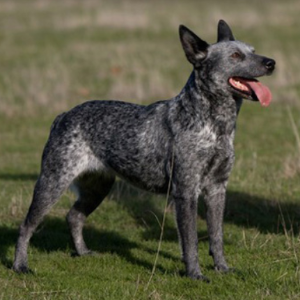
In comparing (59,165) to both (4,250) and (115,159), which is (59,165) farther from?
(4,250)

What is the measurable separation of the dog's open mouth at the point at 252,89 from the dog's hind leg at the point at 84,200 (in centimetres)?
206

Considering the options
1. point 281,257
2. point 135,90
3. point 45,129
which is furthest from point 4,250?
point 135,90

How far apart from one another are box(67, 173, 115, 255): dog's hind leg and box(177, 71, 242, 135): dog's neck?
66.7 inches

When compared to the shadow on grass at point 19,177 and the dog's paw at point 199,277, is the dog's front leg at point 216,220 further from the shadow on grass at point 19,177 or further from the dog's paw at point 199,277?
the shadow on grass at point 19,177

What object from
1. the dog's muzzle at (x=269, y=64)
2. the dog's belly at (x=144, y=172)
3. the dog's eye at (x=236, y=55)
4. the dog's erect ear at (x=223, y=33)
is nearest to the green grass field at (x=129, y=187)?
the dog's belly at (x=144, y=172)

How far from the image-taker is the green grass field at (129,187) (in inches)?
289

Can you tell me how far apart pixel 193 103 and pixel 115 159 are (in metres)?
1.08

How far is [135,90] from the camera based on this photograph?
1995 cm

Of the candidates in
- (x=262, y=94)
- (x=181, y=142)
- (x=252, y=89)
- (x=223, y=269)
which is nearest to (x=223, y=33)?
(x=252, y=89)

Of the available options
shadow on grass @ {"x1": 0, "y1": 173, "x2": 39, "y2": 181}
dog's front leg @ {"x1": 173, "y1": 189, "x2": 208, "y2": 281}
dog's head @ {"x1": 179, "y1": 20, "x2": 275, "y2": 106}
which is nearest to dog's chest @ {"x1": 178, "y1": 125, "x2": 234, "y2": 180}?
dog's front leg @ {"x1": 173, "y1": 189, "x2": 208, "y2": 281}

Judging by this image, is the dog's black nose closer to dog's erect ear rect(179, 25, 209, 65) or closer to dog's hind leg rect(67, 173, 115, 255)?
dog's erect ear rect(179, 25, 209, 65)

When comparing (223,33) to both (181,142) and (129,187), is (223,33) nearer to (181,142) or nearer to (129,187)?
(181,142)

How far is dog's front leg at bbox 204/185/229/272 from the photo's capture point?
25.6ft

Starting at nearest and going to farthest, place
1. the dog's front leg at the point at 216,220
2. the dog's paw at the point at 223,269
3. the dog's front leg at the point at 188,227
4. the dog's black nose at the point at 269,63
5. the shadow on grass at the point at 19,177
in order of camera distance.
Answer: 1. the dog's black nose at the point at 269,63
2. the dog's front leg at the point at 188,227
3. the dog's paw at the point at 223,269
4. the dog's front leg at the point at 216,220
5. the shadow on grass at the point at 19,177
